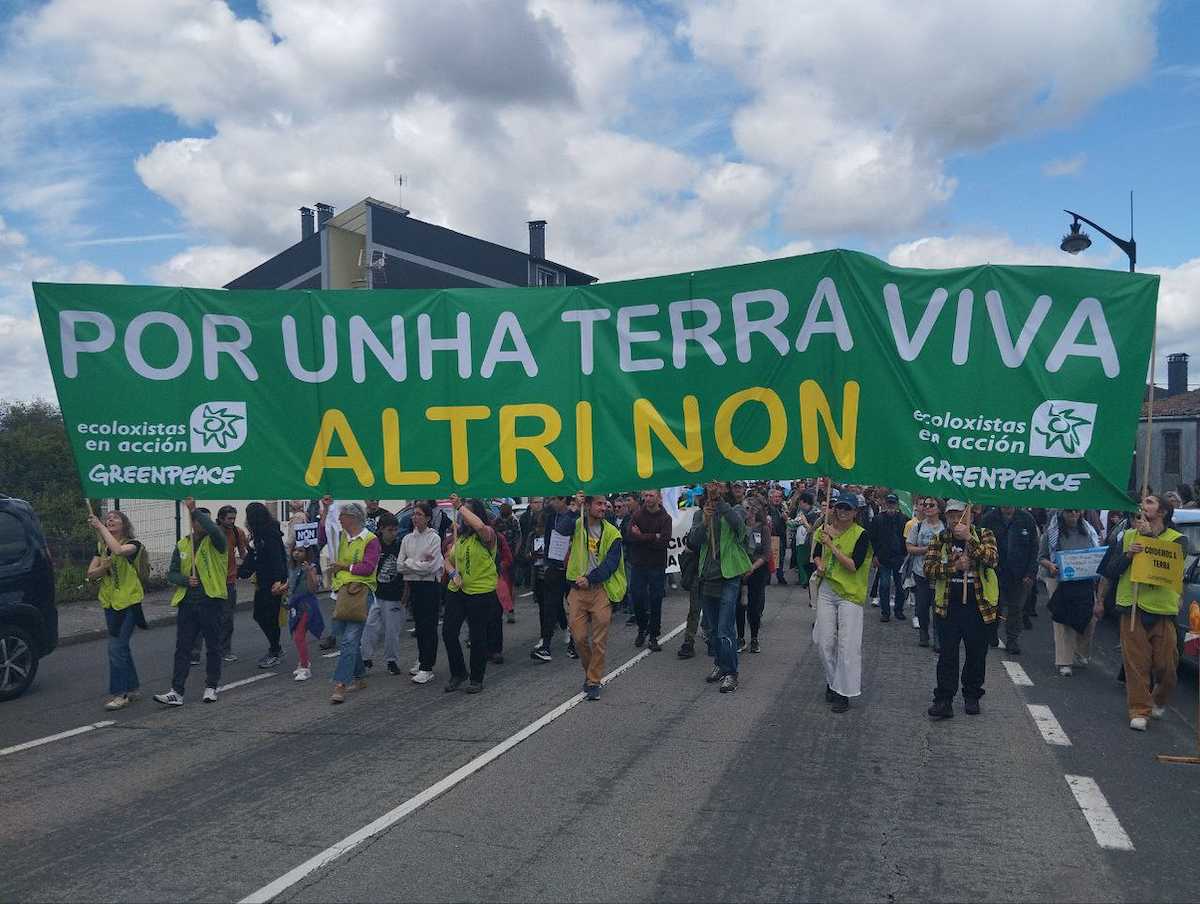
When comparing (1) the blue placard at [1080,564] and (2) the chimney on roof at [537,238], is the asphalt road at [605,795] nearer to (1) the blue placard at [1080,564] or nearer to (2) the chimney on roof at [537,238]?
(1) the blue placard at [1080,564]

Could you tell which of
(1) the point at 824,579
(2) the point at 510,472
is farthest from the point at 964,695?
(2) the point at 510,472

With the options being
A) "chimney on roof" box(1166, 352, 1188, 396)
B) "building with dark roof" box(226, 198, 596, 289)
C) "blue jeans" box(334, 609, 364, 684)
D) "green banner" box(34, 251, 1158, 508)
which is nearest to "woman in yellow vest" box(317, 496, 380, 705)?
"blue jeans" box(334, 609, 364, 684)

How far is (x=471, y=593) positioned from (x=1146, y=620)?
5739 mm

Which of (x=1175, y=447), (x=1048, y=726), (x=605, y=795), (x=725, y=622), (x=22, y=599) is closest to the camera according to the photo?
(x=605, y=795)

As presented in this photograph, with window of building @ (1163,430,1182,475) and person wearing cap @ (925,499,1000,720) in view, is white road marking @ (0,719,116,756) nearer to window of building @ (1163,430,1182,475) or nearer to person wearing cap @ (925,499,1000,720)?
person wearing cap @ (925,499,1000,720)

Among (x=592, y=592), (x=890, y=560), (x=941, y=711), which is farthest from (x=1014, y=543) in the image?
(x=592, y=592)

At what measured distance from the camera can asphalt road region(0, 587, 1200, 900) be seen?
469 centimetres

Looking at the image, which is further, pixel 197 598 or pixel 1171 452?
pixel 1171 452

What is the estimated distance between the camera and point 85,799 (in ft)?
19.7

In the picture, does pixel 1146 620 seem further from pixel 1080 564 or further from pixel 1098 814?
pixel 1098 814

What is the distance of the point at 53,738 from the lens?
761 centimetres

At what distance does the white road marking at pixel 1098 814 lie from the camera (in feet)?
17.1

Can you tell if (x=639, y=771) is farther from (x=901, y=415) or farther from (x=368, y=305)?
(x=368, y=305)

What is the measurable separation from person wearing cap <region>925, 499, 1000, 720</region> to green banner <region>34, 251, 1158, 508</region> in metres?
2.09
